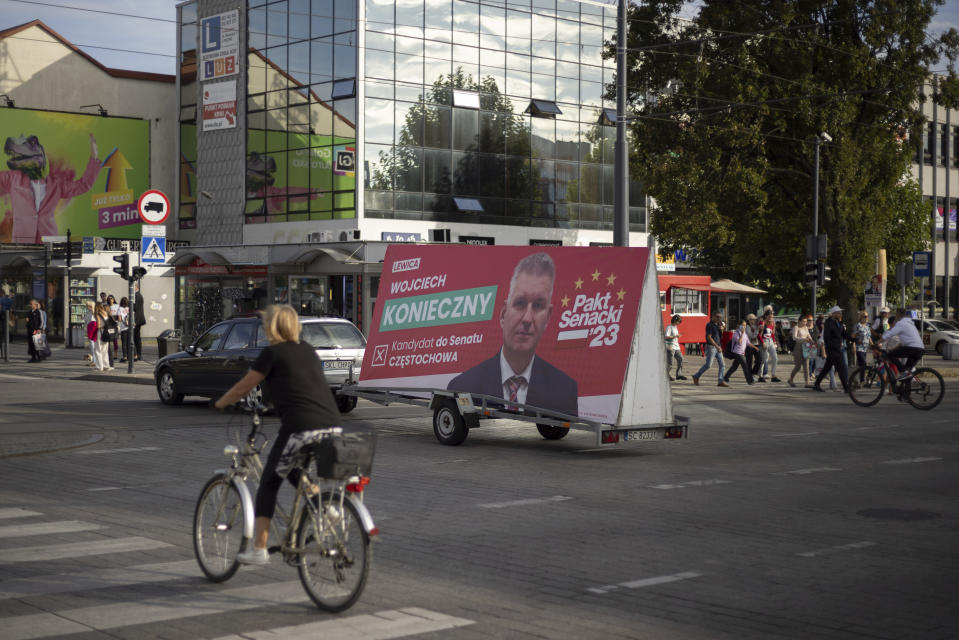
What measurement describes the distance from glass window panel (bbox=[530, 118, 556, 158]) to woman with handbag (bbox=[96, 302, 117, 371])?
23.9m

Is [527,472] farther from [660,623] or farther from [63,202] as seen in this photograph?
[63,202]

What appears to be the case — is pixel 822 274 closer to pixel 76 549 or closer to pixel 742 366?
pixel 742 366

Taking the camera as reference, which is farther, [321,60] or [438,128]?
[438,128]

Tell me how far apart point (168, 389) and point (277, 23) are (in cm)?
2967

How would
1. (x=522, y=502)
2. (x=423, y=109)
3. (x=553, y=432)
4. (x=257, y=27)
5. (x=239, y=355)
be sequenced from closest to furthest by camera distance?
(x=522, y=502) < (x=553, y=432) < (x=239, y=355) < (x=423, y=109) < (x=257, y=27)

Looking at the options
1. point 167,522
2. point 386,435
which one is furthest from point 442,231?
point 167,522

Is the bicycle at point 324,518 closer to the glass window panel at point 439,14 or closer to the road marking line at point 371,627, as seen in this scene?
the road marking line at point 371,627

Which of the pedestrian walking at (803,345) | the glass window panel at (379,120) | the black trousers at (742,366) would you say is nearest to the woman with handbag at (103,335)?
the black trousers at (742,366)

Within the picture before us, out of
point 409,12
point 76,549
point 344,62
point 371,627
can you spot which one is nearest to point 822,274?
point 344,62

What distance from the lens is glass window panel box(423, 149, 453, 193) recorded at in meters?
46.2

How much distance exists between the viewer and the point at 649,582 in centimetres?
Result: 695

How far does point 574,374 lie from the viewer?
535 inches

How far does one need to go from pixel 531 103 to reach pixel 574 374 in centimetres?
3739

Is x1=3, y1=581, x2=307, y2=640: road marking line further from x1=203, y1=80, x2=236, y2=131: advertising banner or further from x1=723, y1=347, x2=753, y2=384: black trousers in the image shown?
x1=203, y1=80, x2=236, y2=131: advertising banner
